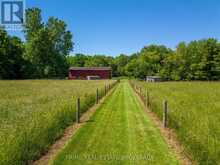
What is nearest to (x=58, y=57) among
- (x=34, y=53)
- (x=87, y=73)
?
(x=34, y=53)

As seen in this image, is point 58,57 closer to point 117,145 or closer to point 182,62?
point 182,62

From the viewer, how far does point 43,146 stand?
8.41 metres

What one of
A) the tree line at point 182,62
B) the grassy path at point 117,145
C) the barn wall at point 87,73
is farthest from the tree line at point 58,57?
the grassy path at point 117,145

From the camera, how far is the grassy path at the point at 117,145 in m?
7.49

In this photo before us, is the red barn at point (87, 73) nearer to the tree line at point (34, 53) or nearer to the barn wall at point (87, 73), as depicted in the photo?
the barn wall at point (87, 73)

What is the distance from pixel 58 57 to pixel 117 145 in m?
75.8

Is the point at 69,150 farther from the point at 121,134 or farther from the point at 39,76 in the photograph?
the point at 39,76

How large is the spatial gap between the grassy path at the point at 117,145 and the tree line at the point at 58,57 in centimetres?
6738

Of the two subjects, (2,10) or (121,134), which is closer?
(121,134)

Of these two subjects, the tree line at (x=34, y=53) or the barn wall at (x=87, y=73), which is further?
the barn wall at (x=87, y=73)

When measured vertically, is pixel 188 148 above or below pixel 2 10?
below

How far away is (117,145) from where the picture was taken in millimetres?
8867

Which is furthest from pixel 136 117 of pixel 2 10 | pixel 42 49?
pixel 42 49

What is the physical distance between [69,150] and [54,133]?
1.81 m
